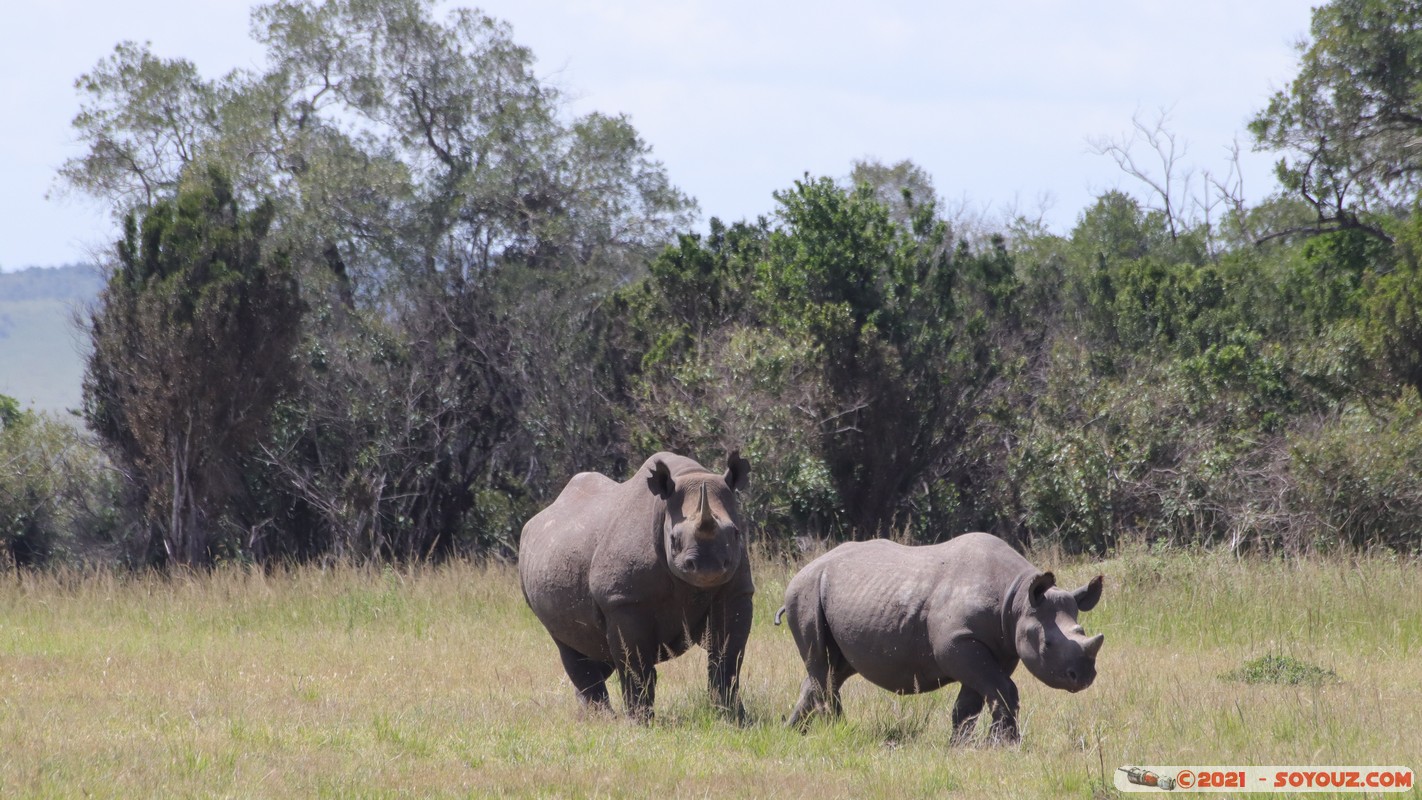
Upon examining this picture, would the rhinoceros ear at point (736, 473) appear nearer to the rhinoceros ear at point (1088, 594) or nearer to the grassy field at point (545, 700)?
the grassy field at point (545, 700)

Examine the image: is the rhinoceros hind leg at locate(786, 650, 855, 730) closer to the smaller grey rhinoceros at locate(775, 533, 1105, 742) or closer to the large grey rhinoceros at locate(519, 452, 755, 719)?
the smaller grey rhinoceros at locate(775, 533, 1105, 742)

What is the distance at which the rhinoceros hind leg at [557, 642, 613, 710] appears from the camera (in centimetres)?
946

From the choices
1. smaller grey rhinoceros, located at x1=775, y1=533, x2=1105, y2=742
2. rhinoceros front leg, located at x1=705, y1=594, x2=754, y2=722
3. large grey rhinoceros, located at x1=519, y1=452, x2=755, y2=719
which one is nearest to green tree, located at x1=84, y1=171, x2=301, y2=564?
large grey rhinoceros, located at x1=519, y1=452, x2=755, y2=719

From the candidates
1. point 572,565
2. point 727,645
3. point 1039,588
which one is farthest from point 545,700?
point 1039,588

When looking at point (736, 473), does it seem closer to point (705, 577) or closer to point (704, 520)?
point (704, 520)

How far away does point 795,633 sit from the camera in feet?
28.1

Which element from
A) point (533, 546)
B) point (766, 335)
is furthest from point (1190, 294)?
point (533, 546)

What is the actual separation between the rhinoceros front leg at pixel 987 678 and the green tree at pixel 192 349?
16654mm

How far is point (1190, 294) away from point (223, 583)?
58.4 feet

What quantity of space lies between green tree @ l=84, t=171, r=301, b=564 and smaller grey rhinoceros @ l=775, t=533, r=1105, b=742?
607 inches

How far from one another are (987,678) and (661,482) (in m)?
2.04

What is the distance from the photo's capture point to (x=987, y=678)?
7402mm

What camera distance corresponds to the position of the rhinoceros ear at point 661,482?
8102 mm

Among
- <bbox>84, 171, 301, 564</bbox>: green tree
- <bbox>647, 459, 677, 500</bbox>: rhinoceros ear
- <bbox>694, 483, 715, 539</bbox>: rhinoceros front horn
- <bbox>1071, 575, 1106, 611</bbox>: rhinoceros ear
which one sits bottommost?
<bbox>1071, 575, 1106, 611</bbox>: rhinoceros ear
